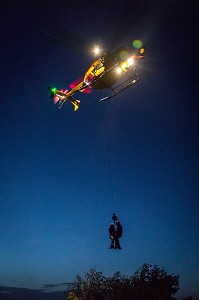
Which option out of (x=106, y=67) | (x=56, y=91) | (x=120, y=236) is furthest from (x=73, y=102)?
(x=120, y=236)

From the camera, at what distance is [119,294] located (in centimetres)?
2894

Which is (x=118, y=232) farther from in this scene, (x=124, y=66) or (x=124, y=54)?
(x=124, y=54)

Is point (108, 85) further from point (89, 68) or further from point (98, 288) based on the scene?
point (98, 288)

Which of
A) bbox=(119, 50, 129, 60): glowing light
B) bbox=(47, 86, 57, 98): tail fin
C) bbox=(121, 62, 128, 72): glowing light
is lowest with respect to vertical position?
bbox=(121, 62, 128, 72): glowing light

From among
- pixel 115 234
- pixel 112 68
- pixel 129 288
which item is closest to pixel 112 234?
pixel 115 234

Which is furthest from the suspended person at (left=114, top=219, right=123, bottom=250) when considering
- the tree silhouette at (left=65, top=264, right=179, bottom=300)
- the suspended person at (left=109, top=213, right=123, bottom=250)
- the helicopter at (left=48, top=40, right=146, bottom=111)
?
the tree silhouette at (left=65, top=264, right=179, bottom=300)

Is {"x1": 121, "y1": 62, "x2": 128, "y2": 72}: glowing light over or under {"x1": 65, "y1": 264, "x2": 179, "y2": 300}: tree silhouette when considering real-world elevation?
over

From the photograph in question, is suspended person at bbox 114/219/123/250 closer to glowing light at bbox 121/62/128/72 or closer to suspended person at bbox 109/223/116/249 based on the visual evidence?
suspended person at bbox 109/223/116/249

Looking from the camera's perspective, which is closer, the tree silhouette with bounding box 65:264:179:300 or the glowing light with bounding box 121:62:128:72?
the glowing light with bounding box 121:62:128:72

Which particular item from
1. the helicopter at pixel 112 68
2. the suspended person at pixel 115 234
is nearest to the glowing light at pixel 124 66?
the helicopter at pixel 112 68

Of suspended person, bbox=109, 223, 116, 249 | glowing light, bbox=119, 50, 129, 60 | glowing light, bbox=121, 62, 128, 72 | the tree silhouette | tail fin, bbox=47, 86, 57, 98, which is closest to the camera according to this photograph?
suspended person, bbox=109, 223, 116, 249

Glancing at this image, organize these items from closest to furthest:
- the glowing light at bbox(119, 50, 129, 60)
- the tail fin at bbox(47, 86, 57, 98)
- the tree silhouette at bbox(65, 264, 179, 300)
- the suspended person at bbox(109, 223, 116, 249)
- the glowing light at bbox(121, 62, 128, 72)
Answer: the suspended person at bbox(109, 223, 116, 249) < the glowing light at bbox(119, 50, 129, 60) < the glowing light at bbox(121, 62, 128, 72) < the tail fin at bbox(47, 86, 57, 98) < the tree silhouette at bbox(65, 264, 179, 300)

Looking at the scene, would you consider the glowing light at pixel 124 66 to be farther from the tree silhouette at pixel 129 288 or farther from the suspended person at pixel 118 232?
the tree silhouette at pixel 129 288

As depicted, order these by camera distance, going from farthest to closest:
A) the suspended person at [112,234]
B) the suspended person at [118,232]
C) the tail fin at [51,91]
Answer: the tail fin at [51,91], the suspended person at [112,234], the suspended person at [118,232]
